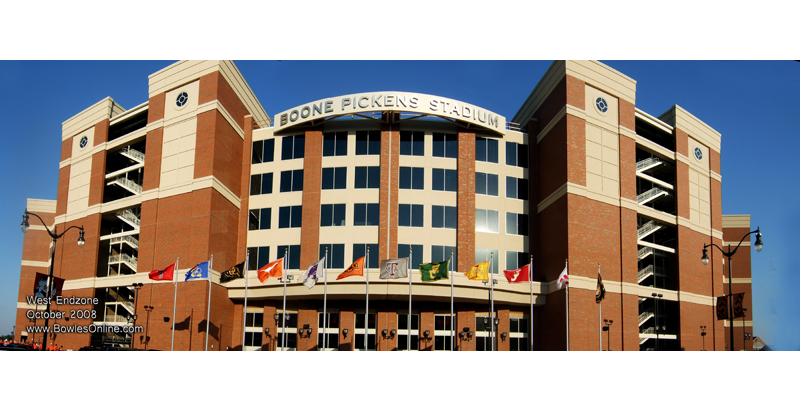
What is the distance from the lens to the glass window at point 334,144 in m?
48.0

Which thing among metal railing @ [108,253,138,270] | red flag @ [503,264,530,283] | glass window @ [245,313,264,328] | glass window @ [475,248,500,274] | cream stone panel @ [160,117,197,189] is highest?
cream stone panel @ [160,117,197,189]

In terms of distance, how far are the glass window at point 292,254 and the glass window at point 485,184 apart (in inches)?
618

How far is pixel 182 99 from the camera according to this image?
48.3m

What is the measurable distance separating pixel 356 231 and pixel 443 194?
25.6ft

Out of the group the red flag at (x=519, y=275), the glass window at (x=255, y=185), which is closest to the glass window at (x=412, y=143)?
the glass window at (x=255, y=185)

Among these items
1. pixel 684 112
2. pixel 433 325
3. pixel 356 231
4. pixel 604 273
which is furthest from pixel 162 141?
pixel 684 112

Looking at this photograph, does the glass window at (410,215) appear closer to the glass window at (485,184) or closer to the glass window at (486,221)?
the glass window at (486,221)

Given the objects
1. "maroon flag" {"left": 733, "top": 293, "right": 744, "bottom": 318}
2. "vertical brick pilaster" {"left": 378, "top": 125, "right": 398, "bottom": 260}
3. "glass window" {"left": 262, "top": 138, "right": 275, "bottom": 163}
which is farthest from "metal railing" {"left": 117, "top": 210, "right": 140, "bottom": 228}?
"maroon flag" {"left": 733, "top": 293, "right": 744, "bottom": 318}

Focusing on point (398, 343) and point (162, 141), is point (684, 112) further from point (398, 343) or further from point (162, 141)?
point (162, 141)

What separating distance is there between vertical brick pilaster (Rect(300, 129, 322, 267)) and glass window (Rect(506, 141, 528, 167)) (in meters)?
16.3

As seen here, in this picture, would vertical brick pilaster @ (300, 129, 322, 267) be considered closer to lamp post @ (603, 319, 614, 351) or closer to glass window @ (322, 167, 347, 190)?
glass window @ (322, 167, 347, 190)

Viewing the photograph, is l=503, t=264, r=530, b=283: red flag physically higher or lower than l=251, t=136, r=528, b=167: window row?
lower

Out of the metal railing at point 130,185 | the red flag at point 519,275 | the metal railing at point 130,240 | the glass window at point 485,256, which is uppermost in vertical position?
the metal railing at point 130,185

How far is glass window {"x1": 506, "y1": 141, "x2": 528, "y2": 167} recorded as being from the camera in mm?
49681
